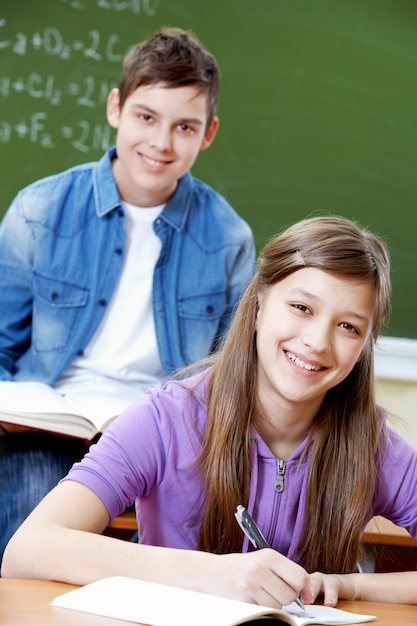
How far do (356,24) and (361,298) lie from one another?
1733mm

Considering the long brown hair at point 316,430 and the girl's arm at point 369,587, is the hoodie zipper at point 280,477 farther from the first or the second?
the girl's arm at point 369,587

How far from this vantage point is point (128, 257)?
2504 millimetres

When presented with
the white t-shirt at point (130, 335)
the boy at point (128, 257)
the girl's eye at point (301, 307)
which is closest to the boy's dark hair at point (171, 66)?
the boy at point (128, 257)

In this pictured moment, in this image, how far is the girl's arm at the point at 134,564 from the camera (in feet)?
3.99

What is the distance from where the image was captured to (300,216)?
9.97ft

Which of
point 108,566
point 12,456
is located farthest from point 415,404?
point 108,566

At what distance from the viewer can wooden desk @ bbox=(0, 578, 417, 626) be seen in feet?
3.35

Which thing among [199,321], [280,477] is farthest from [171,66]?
[280,477]

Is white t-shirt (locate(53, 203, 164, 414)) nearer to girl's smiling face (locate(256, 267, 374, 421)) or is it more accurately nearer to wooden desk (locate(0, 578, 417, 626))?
girl's smiling face (locate(256, 267, 374, 421))

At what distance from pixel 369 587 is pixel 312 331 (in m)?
0.40

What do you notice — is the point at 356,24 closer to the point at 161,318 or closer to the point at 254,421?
the point at 161,318

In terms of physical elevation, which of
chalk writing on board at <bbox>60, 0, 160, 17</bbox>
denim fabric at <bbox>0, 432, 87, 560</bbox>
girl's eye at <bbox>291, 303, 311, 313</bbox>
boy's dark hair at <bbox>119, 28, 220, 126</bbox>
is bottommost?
denim fabric at <bbox>0, 432, 87, 560</bbox>

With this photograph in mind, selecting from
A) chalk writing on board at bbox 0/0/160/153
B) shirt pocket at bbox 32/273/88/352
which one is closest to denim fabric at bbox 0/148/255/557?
shirt pocket at bbox 32/273/88/352

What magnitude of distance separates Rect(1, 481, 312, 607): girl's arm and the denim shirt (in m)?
1.14
